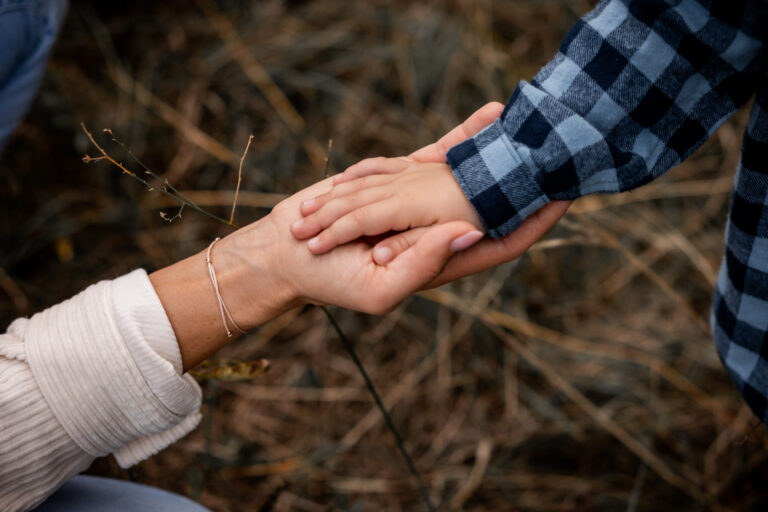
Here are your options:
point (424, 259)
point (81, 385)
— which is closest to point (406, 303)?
point (424, 259)

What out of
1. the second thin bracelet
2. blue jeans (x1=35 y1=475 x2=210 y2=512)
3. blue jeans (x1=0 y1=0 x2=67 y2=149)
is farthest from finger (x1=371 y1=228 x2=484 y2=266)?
blue jeans (x1=0 y1=0 x2=67 y2=149)

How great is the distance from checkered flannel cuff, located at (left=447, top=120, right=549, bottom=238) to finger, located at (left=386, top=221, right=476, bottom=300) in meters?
0.10

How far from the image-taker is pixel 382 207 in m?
0.86

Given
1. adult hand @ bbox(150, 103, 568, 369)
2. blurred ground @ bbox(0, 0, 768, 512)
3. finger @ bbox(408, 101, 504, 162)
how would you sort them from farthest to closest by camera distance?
blurred ground @ bbox(0, 0, 768, 512), finger @ bbox(408, 101, 504, 162), adult hand @ bbox(150, 103, 568, 369)

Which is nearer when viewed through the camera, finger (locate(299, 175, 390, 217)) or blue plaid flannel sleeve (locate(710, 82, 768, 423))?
blue plaid flannel sleeve (locate(710, 82, 768, 423))

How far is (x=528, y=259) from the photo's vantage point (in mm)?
1580

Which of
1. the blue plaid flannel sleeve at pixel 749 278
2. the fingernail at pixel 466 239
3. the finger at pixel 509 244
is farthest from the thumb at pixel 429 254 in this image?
the blue plaid flannel sleeve at pixel 749 278

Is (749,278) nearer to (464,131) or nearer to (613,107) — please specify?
(613,107)

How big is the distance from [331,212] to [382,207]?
75 mm

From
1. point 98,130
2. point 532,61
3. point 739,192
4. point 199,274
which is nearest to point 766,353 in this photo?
point 739,192

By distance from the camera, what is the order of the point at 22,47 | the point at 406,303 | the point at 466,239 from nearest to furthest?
1. the point at 466,239
2. the point at 22,47
3. the point at 406,303

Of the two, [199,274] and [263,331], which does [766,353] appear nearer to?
[199,274]

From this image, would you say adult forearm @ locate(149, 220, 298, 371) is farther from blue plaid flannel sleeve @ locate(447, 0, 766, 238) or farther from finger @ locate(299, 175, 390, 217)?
blue plaid flannel sleeve @ locate(447, 0, 766, 238)

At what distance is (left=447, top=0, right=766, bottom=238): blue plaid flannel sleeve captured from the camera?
0.74 metres
